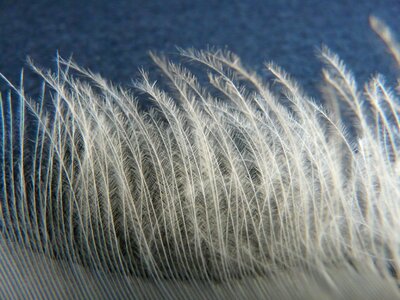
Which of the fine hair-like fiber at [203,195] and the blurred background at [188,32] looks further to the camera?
the blurred background at [188,32]

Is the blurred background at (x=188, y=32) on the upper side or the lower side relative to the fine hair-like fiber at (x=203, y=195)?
upper

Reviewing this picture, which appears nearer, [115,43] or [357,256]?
[357,256]

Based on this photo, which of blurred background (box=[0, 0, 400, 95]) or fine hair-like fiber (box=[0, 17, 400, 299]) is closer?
fine hair-like fiber (box=[0, 17, 400, 299])

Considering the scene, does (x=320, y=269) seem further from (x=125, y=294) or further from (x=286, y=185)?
(x=125, y=294)

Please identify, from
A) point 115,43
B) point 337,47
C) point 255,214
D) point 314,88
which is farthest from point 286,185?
point 115,43

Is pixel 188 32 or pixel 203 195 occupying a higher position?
pixel 188 32
